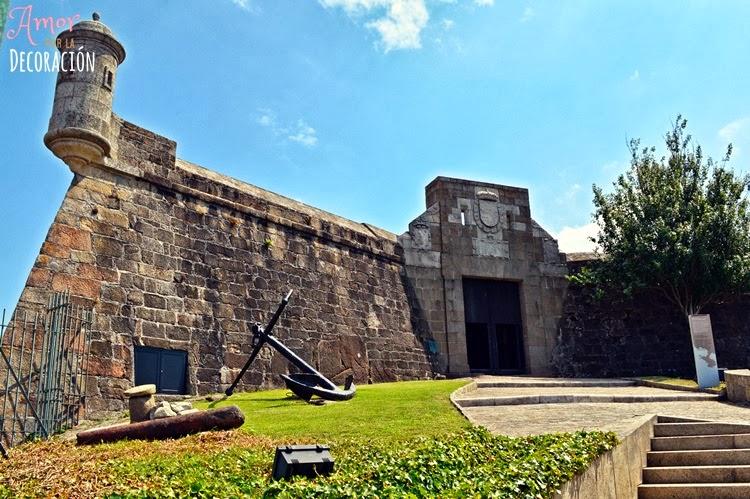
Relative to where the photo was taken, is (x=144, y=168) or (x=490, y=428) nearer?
(x=490, y=428)

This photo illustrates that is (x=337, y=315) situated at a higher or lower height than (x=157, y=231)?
lower

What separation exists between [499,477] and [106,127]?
353 inches

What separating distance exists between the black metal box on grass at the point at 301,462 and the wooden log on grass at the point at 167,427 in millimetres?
2955

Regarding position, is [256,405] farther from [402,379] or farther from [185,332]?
[402,379]

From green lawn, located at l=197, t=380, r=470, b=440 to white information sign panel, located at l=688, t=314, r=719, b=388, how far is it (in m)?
5.43

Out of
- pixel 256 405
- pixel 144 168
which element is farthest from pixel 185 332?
pixel 144 168

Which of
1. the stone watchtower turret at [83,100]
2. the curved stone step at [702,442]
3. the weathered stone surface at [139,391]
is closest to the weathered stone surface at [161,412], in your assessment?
the weathered stone surface at [139,391]

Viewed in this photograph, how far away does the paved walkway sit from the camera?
7.48m

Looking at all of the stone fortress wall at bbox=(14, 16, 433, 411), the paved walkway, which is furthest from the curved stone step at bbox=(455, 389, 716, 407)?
the stone fortress wall at bbox=(14, 16, 433, 411)

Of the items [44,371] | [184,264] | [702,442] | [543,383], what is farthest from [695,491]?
[184,264]

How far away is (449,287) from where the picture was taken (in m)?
16.5

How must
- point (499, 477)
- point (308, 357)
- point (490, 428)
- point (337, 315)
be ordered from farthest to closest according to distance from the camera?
point (337, 315) < point (308, 357) < point (490, 428) < point (499, 477)

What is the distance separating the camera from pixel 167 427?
278 inches

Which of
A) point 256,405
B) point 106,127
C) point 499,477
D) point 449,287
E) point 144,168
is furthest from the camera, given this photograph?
point 449,287
